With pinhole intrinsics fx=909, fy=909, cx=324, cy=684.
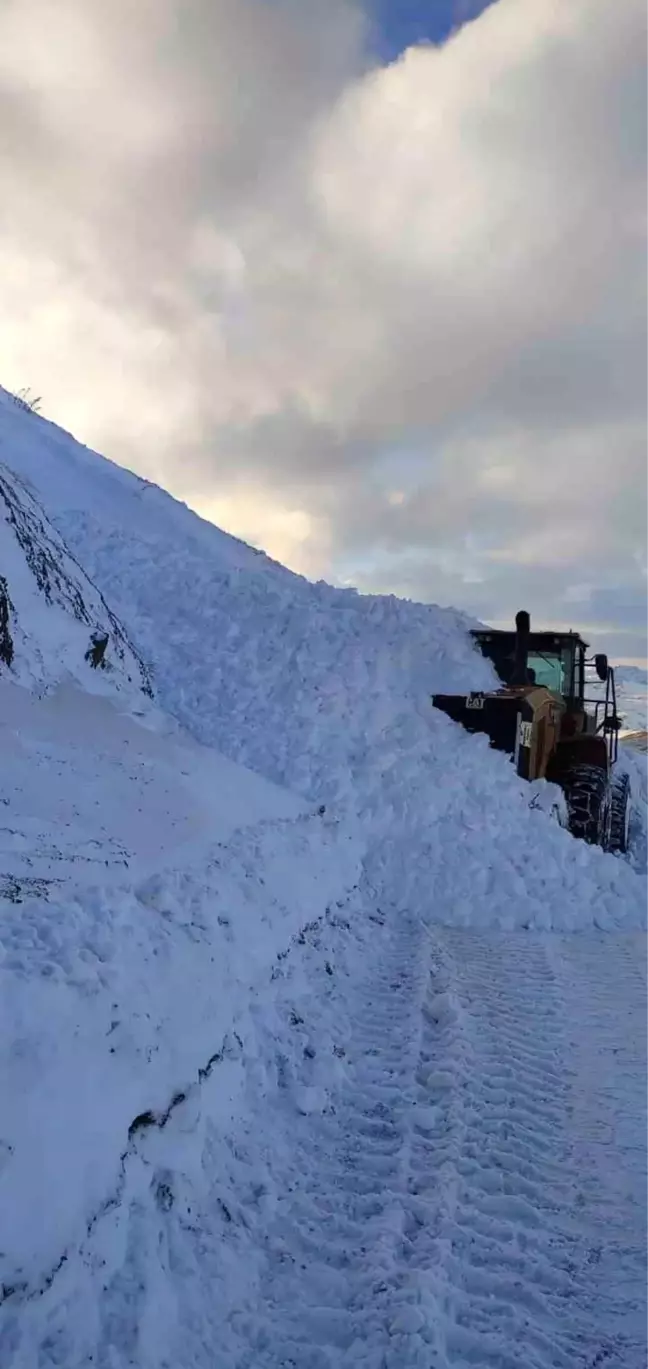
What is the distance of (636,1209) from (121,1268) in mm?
2212

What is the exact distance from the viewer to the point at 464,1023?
19.0 ft

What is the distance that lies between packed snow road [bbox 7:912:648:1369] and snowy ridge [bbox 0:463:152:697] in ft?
14.4

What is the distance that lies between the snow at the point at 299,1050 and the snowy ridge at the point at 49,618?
8cm

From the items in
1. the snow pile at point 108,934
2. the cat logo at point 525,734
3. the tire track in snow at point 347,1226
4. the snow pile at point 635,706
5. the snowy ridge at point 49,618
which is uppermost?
the snow pile at point 635,706

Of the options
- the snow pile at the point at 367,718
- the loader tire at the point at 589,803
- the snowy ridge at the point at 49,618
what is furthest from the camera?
the loader tire at the point at 589,803

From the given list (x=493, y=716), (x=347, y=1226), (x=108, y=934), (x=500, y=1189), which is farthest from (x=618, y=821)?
(x=108, y=934)

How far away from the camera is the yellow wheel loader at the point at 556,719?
422 inches

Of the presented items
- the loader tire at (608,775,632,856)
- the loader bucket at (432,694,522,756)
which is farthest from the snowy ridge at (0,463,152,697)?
the loader tire at (608,775,632,856)

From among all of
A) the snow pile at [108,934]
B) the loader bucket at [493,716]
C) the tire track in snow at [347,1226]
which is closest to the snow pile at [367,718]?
the loader bucket at [493,716]

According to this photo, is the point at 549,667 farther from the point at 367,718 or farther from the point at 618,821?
the point at 367,718

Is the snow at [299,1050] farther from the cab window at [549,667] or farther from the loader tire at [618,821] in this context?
the cab window at [549,667]

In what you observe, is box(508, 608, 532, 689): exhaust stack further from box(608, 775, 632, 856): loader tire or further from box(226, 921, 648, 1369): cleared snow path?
box(226, 921, 648, 1369): cleared snow path

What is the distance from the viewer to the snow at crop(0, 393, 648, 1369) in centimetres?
300

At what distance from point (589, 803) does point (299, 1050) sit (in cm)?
664
